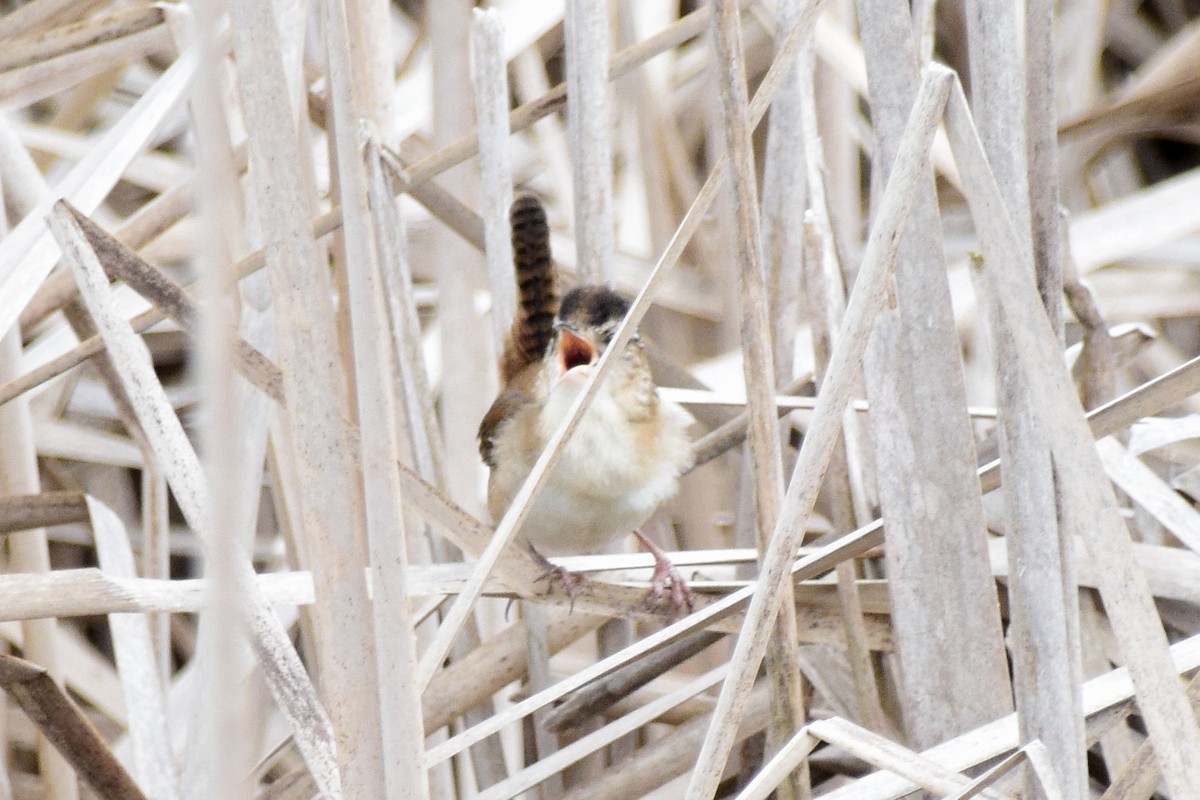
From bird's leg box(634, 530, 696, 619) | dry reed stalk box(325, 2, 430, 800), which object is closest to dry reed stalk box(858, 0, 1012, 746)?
bird's leg box(634, 530, 696, 619)

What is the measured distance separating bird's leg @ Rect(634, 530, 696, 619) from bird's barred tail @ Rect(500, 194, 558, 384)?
37cm

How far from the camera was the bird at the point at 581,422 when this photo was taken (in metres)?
1.85

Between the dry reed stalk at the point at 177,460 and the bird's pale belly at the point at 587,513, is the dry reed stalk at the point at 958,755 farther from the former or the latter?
the bird's pale belly at the point at 587,513

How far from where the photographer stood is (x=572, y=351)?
191 centimetres

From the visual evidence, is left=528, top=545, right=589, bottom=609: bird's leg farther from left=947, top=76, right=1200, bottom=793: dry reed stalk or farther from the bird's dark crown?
left=947, top=76, right=1200, bottom=793: dry reed stalk

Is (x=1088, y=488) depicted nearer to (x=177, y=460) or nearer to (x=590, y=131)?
(x=177, y=460)

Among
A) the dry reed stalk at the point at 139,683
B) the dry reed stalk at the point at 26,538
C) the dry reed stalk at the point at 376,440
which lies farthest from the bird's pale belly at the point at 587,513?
the dry reed stalk at the point at 376,440

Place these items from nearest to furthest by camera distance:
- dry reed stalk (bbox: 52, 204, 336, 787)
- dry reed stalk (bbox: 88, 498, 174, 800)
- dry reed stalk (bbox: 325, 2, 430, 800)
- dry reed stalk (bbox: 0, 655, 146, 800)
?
dry reed stalk (bbox: 325, 2, 430, 800) < dry reed stalk (bbox: 52, 204, 336, 787) < dry reed stalk (bbox: 0, 655, 146, 800) < dry reed stalk (bbox: 88, 498, 174, 800)

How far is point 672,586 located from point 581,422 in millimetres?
260

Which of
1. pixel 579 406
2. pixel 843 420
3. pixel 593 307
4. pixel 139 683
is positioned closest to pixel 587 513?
pixel 593 307

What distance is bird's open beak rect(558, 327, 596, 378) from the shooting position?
73.4 inches

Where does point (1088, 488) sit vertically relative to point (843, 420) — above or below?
below

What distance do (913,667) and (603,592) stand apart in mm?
414

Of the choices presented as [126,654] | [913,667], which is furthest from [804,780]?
[126,654]
